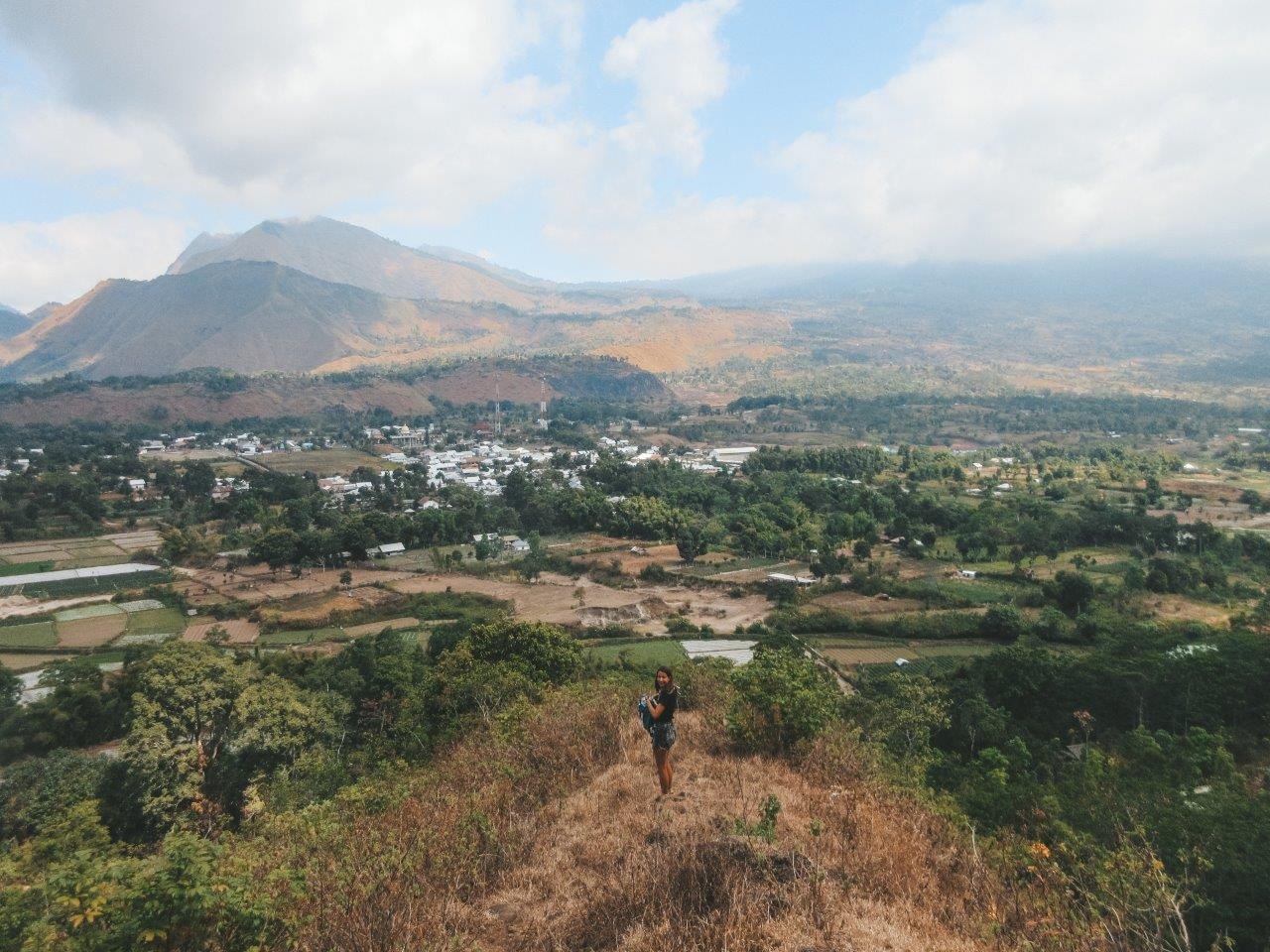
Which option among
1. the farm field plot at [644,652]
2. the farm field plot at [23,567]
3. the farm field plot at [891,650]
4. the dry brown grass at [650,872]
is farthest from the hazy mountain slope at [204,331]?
the dry brown grass at [650,872]

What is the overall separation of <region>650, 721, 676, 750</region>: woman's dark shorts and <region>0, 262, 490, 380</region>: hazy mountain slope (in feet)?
573

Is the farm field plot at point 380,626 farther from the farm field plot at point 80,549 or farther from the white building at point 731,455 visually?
the white building at point 731,455

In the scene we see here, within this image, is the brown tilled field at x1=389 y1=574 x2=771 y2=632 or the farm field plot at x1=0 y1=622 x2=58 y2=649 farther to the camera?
the brown tilled field at x1=389 y1=574 x2=771 y2=632

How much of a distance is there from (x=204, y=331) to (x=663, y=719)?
19718cm

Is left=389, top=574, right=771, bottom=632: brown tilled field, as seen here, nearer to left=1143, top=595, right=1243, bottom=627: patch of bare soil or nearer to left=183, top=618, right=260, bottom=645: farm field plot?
left=183, top=618, right=260, bottom=645: farm field plot

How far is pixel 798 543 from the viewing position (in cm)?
4081

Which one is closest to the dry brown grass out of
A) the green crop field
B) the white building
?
the green crop field

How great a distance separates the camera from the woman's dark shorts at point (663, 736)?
6.34m

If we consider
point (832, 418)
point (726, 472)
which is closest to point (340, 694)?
point (726, 472)

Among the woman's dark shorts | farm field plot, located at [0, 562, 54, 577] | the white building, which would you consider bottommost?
the white building

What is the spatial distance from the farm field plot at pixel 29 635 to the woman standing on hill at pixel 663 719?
31.6 meters

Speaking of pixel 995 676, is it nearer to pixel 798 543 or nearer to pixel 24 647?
pixel 798 543

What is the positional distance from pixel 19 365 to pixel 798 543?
212434mm

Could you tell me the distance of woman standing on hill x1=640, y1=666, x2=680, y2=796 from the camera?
20.8 feet
